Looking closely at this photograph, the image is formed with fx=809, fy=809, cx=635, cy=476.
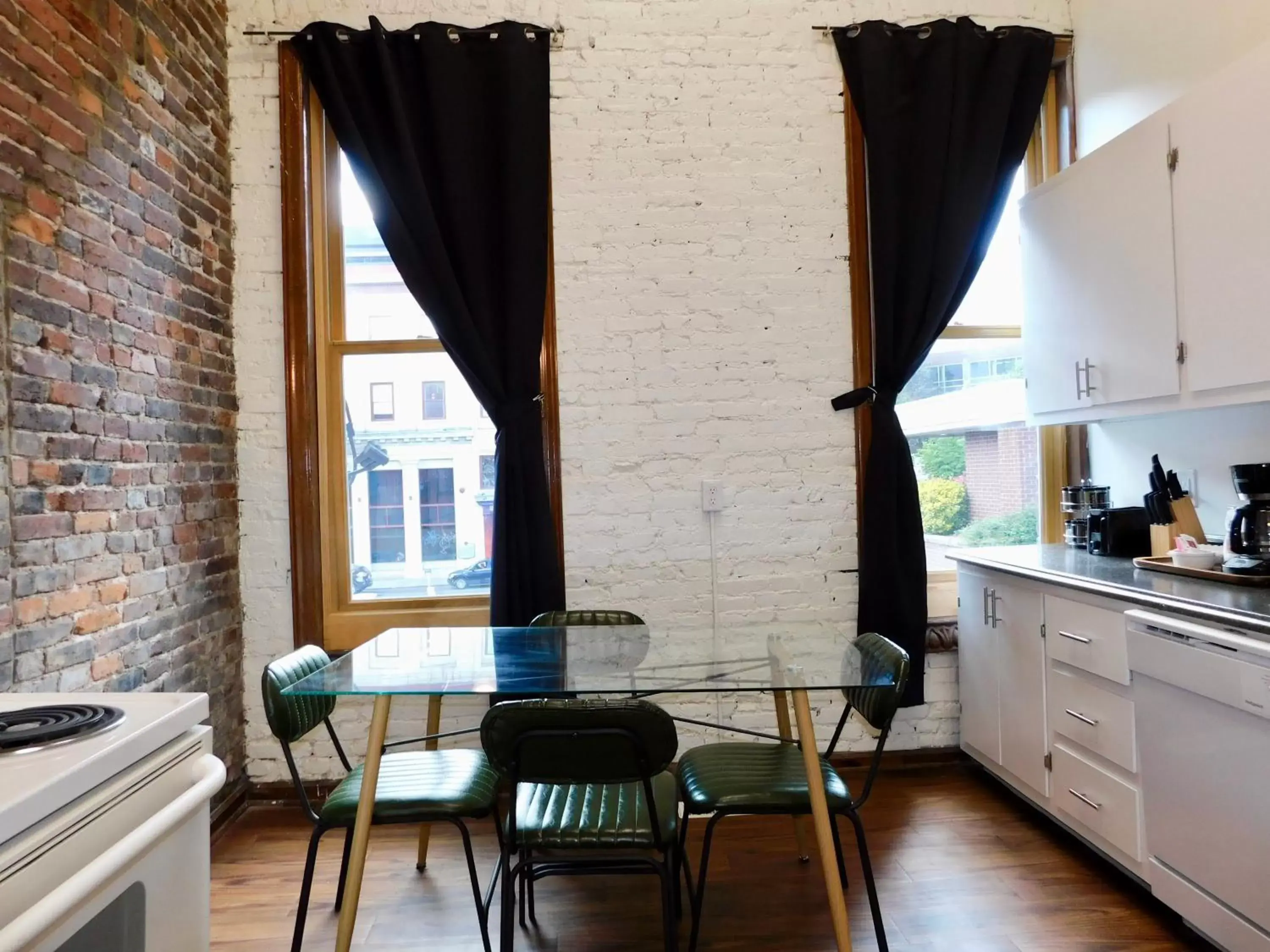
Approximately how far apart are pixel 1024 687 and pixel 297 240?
125 inches

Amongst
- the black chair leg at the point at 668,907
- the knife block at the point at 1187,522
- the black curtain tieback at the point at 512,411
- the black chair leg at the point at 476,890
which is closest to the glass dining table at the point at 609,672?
the black chair leg at the point at 476,890

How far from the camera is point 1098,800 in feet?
7.91

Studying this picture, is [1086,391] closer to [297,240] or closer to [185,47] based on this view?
[297,240]

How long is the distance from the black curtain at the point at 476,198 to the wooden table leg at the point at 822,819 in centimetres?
140

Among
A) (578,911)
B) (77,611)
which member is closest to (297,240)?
(77,611)

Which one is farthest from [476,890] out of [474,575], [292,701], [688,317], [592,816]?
[688,317]

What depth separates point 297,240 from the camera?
3203 mm

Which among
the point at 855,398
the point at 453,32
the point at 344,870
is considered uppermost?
the point at 453,32

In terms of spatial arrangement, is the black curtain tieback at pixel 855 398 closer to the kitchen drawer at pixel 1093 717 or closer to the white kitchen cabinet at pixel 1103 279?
the white kitchen cabinet at pixel 1103 279

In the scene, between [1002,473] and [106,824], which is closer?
[106,824]

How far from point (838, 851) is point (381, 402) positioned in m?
2.38

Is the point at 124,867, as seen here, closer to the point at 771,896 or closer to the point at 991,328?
the point at 771,896

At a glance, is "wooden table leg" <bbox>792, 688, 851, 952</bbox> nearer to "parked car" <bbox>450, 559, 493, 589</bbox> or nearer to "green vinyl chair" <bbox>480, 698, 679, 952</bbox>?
"green vinyl chair" <bbox>480, 698, 679, 952</bbox>

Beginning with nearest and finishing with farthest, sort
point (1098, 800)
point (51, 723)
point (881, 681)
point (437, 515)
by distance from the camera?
point (51, 723) < point (881, 681) < point (1098, 800) < point (437, 515)
